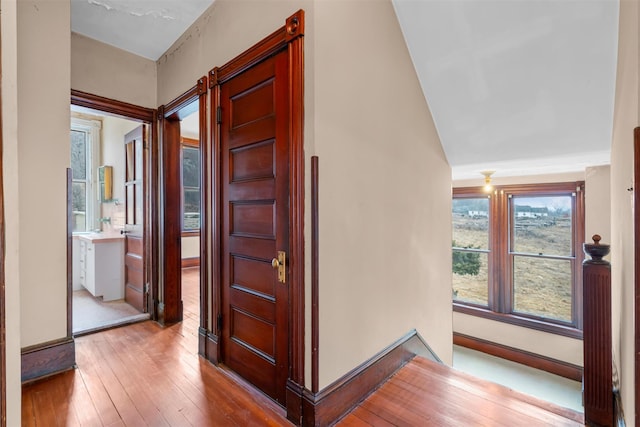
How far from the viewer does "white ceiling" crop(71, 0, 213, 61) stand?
93.3 inches

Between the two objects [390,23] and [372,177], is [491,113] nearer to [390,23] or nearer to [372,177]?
[390,23]

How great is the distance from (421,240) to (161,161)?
254cm

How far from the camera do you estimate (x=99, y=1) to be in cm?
235

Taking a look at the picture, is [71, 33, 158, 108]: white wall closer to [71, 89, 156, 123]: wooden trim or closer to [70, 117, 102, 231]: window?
[71, 89, 156, 123]: wooden trim

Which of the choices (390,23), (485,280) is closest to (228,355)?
(390,23)

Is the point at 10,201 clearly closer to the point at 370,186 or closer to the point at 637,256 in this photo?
the point at 370,186

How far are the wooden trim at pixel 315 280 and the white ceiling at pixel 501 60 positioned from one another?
4.95 ft

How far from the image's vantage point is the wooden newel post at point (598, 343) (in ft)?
5.58

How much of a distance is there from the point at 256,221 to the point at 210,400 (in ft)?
3.64

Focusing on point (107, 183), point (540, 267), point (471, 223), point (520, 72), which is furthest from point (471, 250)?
point (107, 183)

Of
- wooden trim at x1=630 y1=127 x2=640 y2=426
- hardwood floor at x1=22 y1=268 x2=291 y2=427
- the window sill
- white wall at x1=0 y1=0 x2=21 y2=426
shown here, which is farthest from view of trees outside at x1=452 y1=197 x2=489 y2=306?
white wall at x1=0 y1=0 x2=21 y2=426

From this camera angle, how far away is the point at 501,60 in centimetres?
219

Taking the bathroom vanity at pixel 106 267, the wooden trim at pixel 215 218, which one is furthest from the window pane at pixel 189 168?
the wooden trim at pixel 215 218

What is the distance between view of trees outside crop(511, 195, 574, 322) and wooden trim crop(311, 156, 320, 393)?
5.01m
